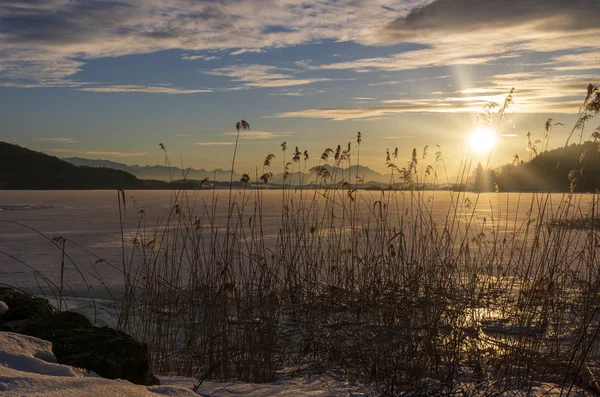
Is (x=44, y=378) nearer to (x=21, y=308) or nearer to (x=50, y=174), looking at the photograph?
(x=21, y=308)

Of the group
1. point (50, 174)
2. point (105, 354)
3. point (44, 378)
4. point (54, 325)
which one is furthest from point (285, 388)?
point (50, 174)

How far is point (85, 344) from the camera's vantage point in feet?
7.29

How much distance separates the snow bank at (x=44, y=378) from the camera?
1657 mm

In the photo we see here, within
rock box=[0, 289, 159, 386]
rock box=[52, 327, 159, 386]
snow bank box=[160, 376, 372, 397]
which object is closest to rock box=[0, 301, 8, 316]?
rock box=[0, 289, 159, 386]

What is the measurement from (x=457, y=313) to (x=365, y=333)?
796 millimetres

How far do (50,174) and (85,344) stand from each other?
5716 cm

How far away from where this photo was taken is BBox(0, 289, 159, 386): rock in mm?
2117

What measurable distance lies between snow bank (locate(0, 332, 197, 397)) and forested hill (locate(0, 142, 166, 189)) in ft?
170

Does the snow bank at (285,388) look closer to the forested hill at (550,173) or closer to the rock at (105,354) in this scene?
the rock at (105,354)

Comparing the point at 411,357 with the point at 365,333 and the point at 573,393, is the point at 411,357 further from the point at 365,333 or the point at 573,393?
the point at 573,393

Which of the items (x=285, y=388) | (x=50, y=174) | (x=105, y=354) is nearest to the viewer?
(x=105, y=354)

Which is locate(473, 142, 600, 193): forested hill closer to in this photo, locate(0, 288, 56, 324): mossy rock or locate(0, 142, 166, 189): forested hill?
locate(0, 288, 56, 324): mossy rock

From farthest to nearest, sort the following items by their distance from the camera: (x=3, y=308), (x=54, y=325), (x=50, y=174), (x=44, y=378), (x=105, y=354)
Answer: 1. (x=50, y=174)
2. (x=3, y=308)
3. (x=54, y=325)
4. (x=105, y=354)
5. (x=44, y=378)

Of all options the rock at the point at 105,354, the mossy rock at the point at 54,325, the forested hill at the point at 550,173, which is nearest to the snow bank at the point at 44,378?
the rock at the point at 105,354
